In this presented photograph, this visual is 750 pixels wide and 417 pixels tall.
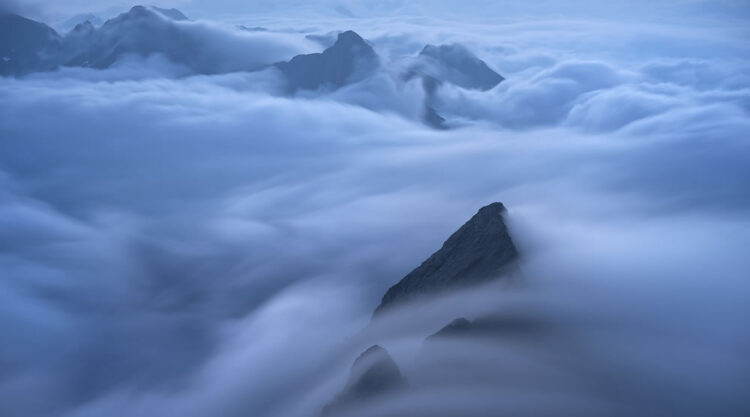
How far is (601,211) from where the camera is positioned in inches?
1818

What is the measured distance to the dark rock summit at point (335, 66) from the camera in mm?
114062

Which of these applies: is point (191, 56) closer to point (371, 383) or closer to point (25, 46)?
point (25, 46)

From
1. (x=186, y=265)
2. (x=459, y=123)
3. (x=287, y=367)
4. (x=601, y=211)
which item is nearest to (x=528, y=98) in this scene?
(x=459, y=123)

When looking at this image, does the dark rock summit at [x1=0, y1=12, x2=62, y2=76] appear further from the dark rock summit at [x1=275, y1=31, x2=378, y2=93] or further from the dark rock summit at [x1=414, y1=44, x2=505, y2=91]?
the dark rock summit at [x1=414, y1=44, x2=505, y2=91]

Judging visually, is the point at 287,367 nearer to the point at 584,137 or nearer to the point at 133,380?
the point at 133,380

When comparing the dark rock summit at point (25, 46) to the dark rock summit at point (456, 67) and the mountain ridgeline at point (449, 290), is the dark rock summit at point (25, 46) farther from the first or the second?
the mountain ridgeline at point (449, 290)

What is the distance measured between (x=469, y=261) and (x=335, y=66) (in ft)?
356

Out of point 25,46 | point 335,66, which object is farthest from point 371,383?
point 25,46

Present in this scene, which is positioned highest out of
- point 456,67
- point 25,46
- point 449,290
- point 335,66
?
point 25,46

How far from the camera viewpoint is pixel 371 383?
14.5m

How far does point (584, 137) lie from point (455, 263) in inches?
3739

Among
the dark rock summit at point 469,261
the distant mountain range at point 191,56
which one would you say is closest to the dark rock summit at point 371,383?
the dark rock summit at point 469,261

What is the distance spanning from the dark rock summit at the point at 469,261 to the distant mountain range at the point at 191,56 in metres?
97.9

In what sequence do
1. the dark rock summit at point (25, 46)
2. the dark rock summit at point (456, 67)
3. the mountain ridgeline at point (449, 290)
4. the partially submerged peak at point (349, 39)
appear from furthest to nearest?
the dark rock summit at point (25, 46)
the dark rock summit at point (456, 67)
the partially submerged peak at point (349, 39)
the mountain ridgeline at point (449, 290)
